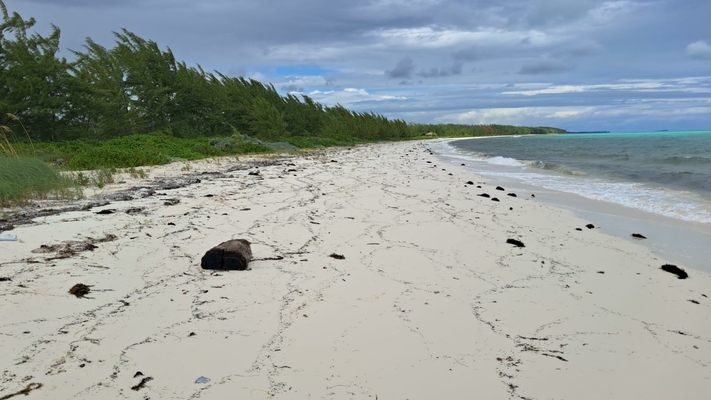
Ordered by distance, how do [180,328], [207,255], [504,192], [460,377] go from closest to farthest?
[460,377] → [180,328] → [207,255] → [504,192]

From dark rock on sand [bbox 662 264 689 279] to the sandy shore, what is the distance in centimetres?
5

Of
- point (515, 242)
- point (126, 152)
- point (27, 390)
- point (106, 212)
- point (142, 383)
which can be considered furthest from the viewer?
point (126, 152)

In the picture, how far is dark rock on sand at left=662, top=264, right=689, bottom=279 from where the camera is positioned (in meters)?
4.14

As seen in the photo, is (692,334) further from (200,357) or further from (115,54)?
(115,54)

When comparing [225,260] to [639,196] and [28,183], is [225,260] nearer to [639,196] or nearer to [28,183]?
[28,183]

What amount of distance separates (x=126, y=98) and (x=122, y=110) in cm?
99

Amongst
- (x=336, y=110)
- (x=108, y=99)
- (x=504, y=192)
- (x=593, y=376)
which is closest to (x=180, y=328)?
(x=593, y=376)

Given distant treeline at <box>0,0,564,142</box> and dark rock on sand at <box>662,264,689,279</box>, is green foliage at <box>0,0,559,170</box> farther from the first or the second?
dark rock on sand at <box>662,264,689,279</box>

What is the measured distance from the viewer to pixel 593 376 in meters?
2.38

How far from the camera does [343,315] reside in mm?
3059

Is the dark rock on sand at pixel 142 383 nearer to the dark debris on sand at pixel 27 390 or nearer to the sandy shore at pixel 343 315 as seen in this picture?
the sandy shore at pixel 343 315

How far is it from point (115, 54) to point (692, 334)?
27628 millimetres

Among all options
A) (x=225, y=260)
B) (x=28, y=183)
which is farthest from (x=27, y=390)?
(x=28, y=183)

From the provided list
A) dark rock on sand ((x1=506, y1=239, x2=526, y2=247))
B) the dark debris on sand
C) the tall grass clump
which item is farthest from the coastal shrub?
dark rock on sand ((x1=506, y1=239, x2=526, y2=247))
